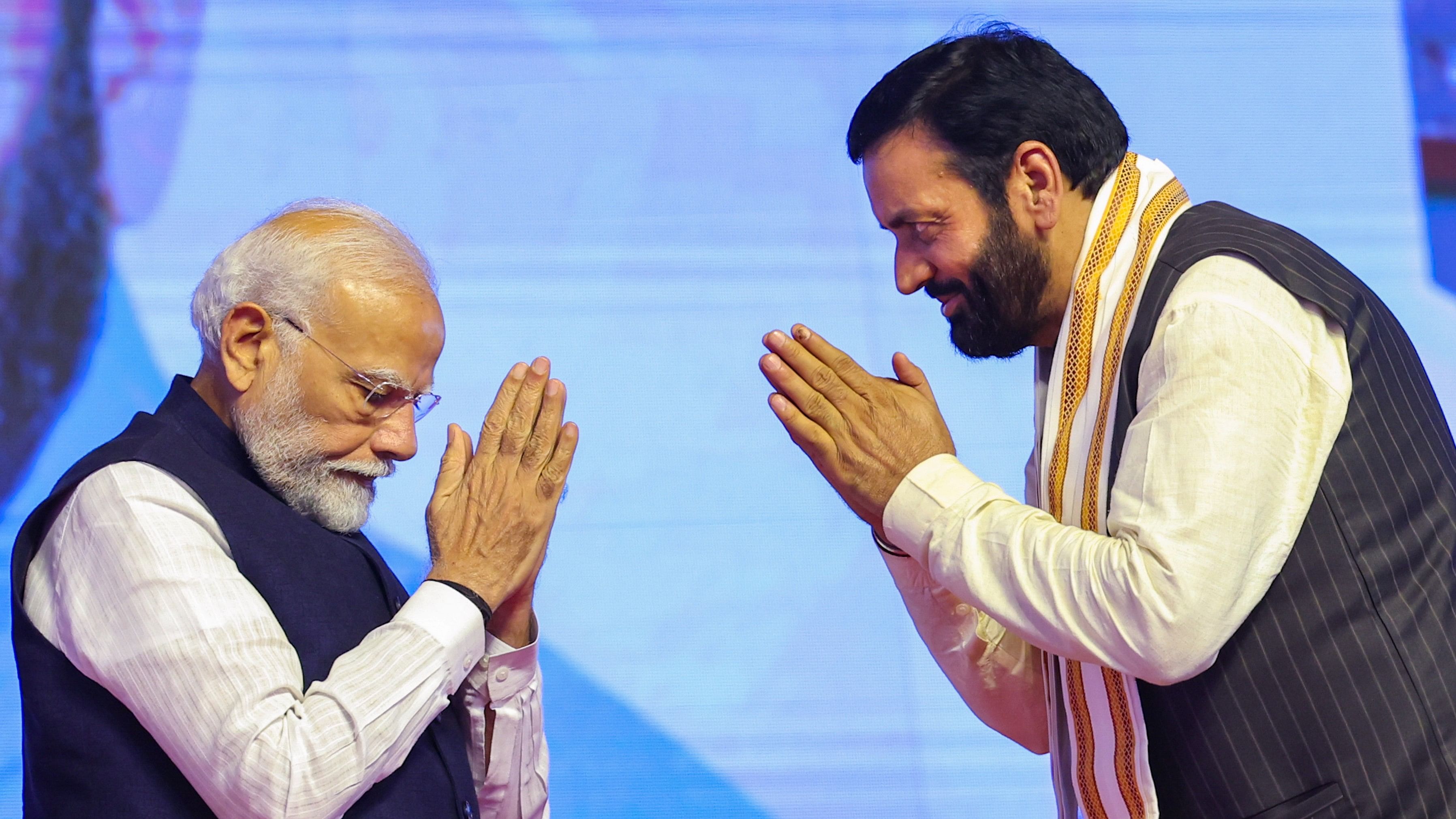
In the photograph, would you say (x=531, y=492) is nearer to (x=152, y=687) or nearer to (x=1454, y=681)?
(x=152, y=687)

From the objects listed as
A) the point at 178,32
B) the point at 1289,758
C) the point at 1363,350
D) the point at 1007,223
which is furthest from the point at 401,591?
the point at 178,32

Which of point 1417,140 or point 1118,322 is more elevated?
point 1417,140

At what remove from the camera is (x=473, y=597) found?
4.71 ft

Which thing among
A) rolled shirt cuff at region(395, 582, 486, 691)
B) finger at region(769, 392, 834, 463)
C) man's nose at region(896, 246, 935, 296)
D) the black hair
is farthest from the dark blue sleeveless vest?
the black hair

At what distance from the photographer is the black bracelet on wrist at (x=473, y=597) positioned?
1.43 metres

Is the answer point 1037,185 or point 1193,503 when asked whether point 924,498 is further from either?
point 1037,185

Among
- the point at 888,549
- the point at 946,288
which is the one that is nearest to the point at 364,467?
the point at 888,549

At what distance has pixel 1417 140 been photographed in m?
3.49

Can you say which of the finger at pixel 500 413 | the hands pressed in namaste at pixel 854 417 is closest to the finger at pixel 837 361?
the hands pressed in namaste at pixel 854 417

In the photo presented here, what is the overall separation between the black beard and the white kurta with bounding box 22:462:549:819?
2.56ft

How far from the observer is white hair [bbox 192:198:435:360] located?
1.54 metres

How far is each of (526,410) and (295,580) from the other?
1.15 ft

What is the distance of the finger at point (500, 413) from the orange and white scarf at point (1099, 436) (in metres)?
0.70

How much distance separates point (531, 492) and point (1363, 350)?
0.99 metres
